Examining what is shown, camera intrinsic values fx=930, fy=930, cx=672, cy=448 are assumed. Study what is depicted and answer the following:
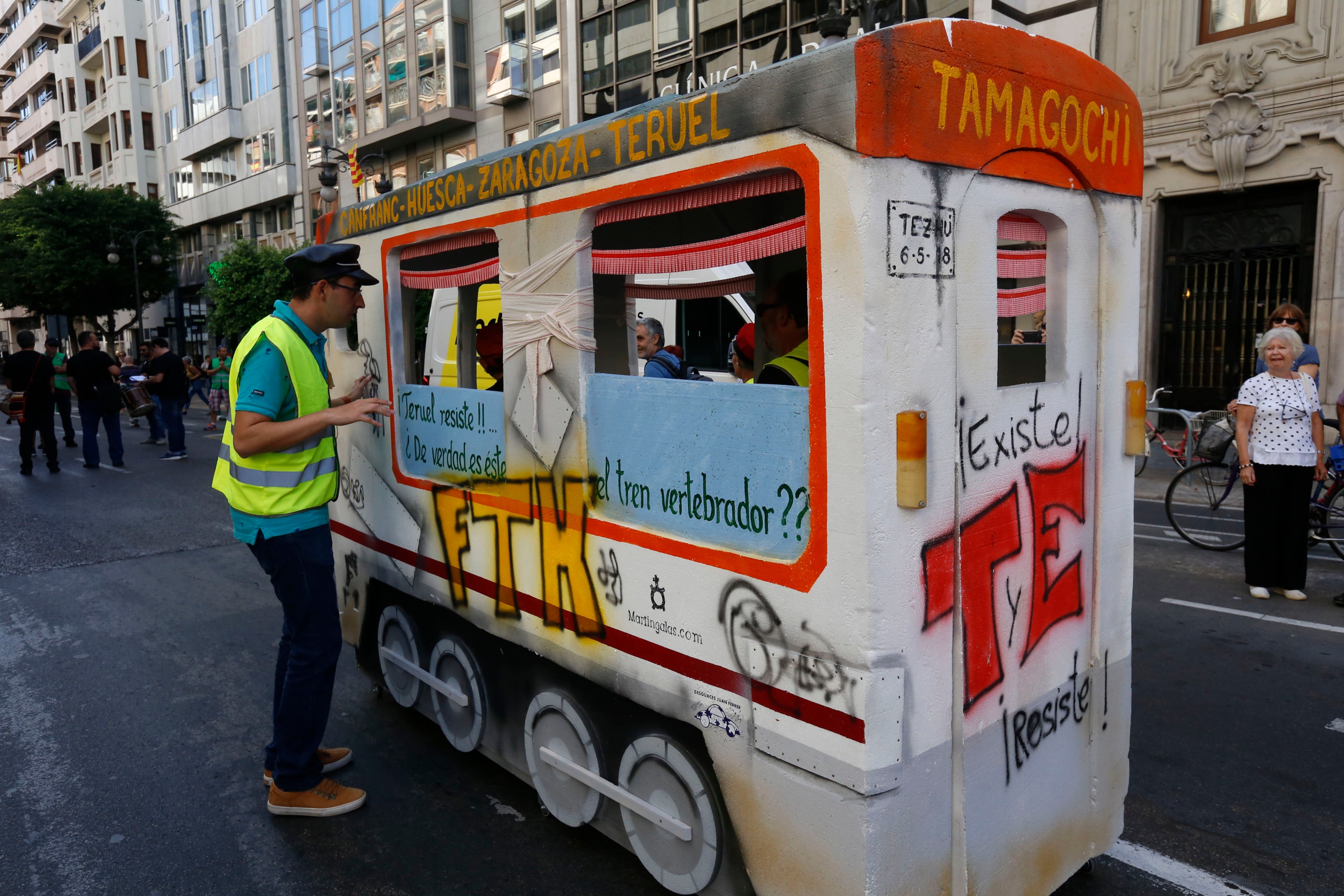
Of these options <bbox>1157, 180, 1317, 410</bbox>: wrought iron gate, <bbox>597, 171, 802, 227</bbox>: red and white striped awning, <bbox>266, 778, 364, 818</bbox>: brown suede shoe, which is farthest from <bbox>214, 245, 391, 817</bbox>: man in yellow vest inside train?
<bbox>1157, 180, 1317, 410</bbox>: wrought iron gate

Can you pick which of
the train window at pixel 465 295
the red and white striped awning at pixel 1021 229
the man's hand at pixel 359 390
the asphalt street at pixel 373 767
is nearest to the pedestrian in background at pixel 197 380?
the asphalt street at pixel 373 767

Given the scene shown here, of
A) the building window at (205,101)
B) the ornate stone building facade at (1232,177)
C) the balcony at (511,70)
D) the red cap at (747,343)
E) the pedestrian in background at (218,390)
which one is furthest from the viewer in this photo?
the building window at (205,101)

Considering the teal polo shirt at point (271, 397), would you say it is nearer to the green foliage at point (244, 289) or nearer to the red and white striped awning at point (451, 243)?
the red and white striped awning at point (451, 243)

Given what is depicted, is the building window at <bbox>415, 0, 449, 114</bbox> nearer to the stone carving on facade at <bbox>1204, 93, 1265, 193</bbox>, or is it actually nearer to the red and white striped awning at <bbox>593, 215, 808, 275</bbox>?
the stone carving on facade at <bbox>1204, 93, 1265, 193</bbox>

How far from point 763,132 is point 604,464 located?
1.07 meters

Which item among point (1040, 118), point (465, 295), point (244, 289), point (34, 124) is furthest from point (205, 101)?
point (1040, 118)

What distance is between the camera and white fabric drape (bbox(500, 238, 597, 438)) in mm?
2783

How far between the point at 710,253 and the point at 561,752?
170cm

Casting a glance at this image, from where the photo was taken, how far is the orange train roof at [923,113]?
6.43 ft

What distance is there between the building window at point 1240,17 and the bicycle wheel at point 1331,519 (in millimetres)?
8676

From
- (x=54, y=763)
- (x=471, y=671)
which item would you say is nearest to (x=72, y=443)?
(x=54, y=763)

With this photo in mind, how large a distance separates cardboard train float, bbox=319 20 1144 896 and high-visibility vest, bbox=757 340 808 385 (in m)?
0.25

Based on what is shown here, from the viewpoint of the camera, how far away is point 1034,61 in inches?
89.4

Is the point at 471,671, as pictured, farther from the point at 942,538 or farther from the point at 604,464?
the point at 942,538
